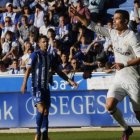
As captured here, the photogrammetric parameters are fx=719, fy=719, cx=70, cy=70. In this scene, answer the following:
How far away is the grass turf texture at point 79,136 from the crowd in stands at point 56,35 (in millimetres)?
2115

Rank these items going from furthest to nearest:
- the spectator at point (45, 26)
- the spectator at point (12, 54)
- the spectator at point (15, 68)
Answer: the spectator at point (45, 26) → the spectator at point (12, 54) → the spectator at point (15, 68)

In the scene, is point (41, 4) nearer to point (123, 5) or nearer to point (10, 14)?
point (10, 14)

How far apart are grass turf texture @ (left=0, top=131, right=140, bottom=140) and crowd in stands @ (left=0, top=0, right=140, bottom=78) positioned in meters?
2.11

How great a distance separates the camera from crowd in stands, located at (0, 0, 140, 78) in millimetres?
18781

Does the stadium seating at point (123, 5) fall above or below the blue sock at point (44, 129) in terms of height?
above

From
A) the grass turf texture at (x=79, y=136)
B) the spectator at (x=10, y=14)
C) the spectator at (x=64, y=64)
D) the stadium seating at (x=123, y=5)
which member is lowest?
the grass turf texture at (x=79, y=136)

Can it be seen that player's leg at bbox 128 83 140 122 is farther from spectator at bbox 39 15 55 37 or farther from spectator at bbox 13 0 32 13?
spectator at bbox 13 0 32 13

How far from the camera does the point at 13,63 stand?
19.0 m

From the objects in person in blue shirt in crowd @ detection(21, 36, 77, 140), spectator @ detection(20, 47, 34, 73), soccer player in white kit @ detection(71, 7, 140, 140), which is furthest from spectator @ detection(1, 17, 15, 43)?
soccer player in white kit @ detection(71, 7, 140, 140)

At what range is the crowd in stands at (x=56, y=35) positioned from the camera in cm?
1878

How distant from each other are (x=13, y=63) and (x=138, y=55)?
827cm

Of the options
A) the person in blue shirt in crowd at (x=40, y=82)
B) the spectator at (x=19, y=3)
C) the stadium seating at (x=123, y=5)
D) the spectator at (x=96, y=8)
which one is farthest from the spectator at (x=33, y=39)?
the person in blue shirt in crowd at (x=40, y=82)

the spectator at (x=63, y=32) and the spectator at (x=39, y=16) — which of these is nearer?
the spectator at (x=63, y=32)

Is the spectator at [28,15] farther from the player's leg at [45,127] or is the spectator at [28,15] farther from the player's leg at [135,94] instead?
the player's leg at [135,94]
